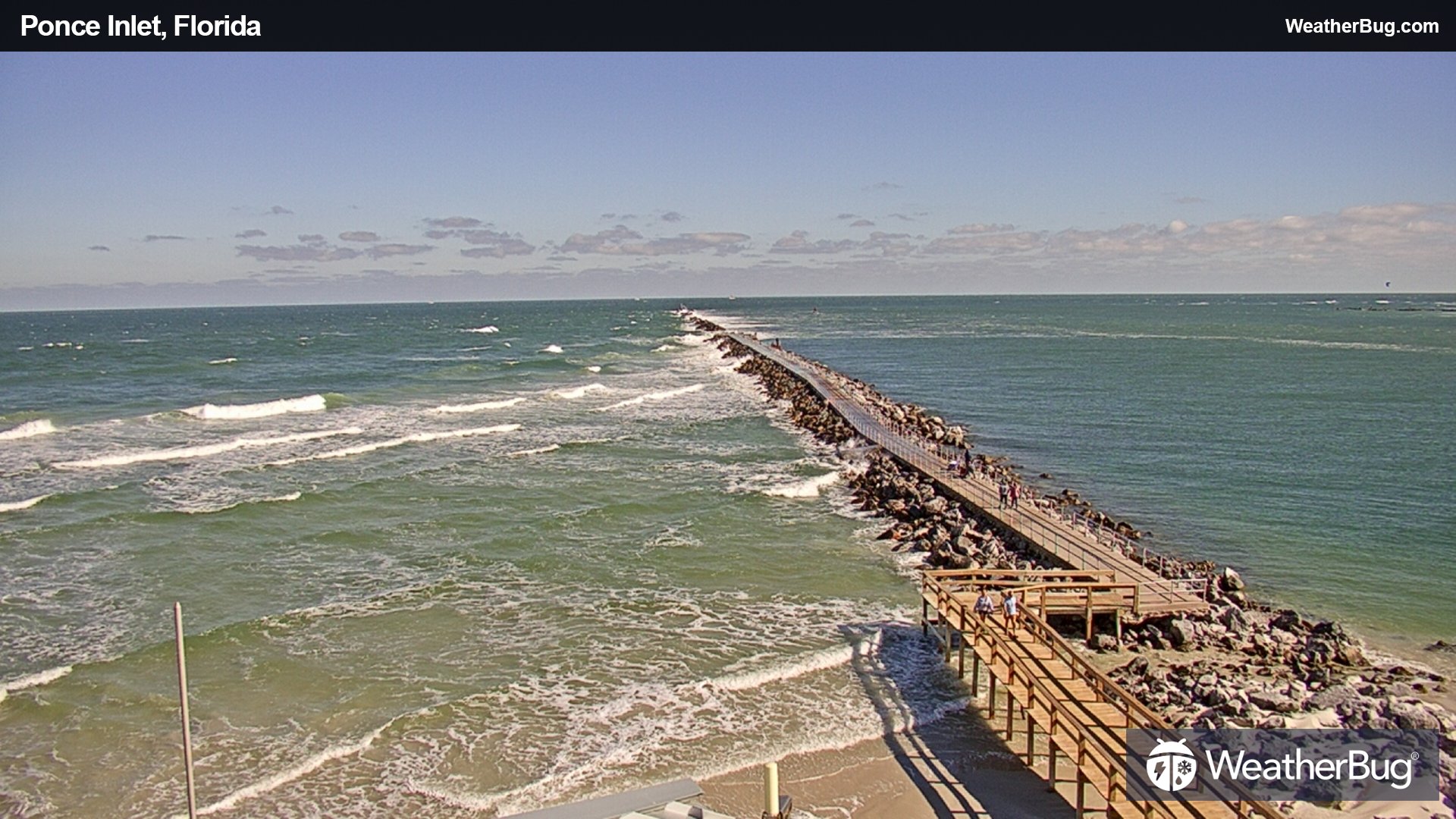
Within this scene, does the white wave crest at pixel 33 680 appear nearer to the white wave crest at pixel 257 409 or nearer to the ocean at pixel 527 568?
the ocean at pixel 527 568

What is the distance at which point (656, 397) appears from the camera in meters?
51.9

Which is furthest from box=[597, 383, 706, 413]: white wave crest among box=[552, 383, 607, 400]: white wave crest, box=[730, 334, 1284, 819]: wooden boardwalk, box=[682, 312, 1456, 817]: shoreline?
box=[730, 334, 1284, 819]: wooden boardwalk

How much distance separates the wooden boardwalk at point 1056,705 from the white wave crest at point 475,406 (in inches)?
1331

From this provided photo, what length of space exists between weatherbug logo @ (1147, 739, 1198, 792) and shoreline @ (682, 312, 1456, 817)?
1.83 meters

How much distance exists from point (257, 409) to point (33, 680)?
1320 inches

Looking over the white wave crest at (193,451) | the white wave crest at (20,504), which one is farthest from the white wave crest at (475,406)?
the white wave crest at (20,504)

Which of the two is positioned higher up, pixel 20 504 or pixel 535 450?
pixel 535 450

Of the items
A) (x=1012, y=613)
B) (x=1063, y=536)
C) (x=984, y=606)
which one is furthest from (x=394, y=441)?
(x=1012, y=613)

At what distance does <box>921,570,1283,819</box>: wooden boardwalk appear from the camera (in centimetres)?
1019

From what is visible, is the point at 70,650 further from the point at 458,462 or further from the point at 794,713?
the point at 458,462

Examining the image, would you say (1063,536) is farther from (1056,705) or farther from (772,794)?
(772,794)

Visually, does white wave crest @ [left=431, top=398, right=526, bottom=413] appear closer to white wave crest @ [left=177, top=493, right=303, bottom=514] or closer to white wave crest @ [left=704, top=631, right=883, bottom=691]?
white wave crest @ [left=177, top=493, right=303, bottom=514]

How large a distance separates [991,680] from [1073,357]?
227 feet

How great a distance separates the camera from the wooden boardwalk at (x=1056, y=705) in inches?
401
